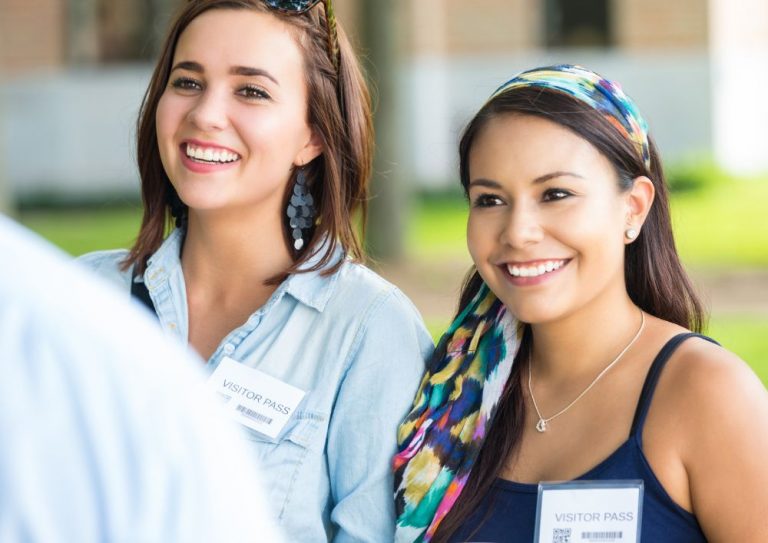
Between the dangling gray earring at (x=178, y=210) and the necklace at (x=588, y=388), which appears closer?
the necklace at (x=588, y=388)

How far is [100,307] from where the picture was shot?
69cm

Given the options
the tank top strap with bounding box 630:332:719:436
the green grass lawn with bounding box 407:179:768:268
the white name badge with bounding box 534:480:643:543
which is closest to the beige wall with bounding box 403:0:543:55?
the green grass lawn with bounding box 407:179:768:268

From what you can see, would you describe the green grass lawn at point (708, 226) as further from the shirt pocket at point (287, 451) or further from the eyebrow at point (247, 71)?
the shirt pocket at point (287, 451)

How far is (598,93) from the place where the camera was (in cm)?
239

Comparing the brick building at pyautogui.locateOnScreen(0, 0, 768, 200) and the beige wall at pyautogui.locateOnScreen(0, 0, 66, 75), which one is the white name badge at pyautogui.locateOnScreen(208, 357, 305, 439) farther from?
the beige wall at pyautogui.locateOnScreen(0, 0, 66, 75)

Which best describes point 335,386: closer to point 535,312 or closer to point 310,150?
point 535,312

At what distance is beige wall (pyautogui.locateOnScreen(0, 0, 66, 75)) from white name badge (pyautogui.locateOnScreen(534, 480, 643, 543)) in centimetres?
1693

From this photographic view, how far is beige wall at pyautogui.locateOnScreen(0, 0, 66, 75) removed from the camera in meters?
18.0

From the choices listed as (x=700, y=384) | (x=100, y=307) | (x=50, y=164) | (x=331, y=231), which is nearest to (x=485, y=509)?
(x=700, y=384)

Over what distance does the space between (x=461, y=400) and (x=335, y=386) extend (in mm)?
255

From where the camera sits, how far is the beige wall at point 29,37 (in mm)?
18000

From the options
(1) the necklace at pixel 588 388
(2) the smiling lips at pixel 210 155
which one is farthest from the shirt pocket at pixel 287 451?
(2) the smiling lips at pixel 210 155

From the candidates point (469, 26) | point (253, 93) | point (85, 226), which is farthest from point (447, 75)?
point (253, 93)

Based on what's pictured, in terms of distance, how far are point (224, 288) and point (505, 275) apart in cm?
68
